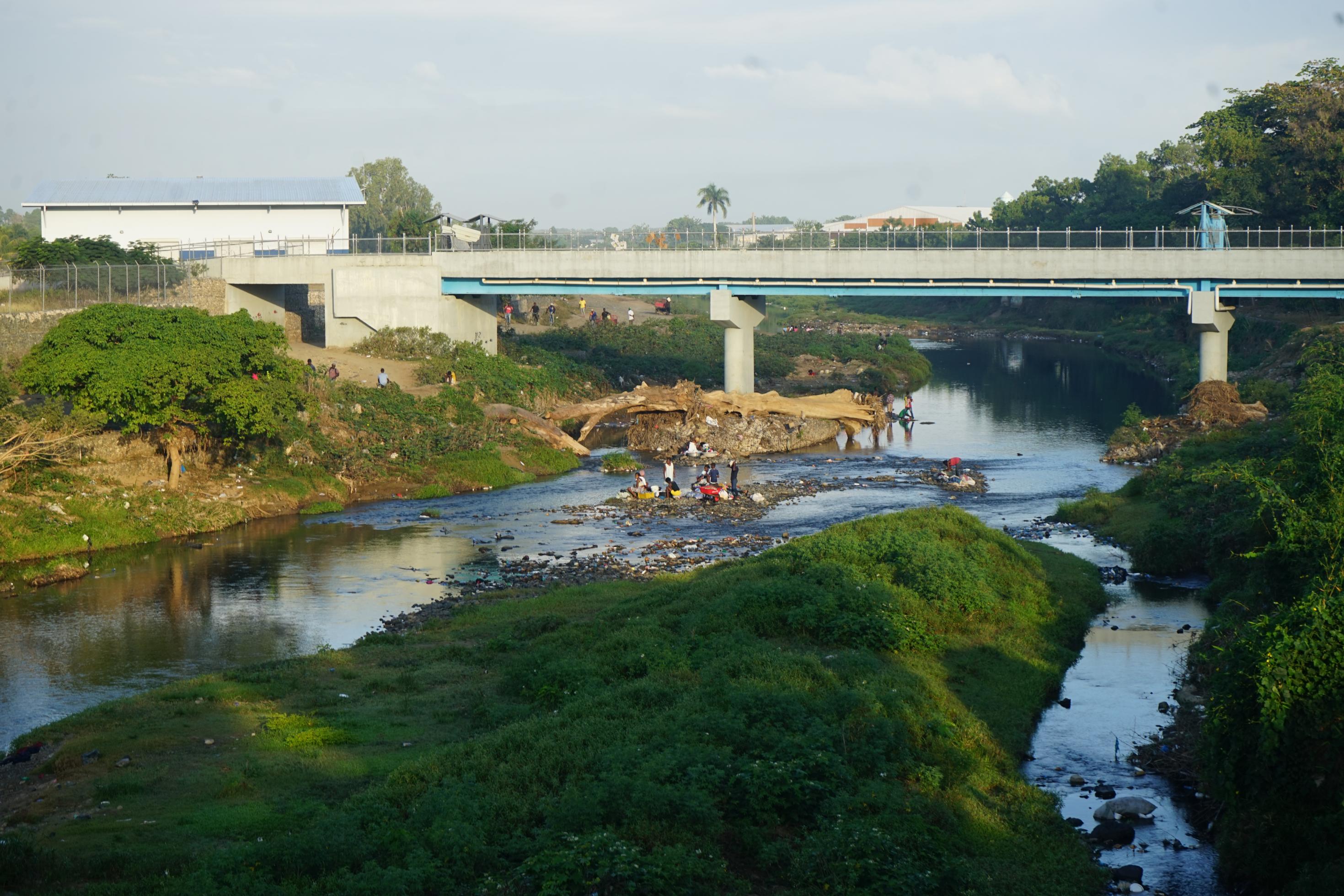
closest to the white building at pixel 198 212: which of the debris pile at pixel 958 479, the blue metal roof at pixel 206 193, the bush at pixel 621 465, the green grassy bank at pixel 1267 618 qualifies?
the blue metal roof at pixel 206 193

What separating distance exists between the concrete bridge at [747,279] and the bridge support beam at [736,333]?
0.08 metres

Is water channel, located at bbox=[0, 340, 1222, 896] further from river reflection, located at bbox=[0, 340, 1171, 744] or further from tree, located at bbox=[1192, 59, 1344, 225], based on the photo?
tree, located at bbox=[1192, 59, 1344, 225]

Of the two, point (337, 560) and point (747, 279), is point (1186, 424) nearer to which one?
point (747, 279)

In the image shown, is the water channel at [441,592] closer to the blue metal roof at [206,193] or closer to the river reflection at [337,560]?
the river reflection at [337,560]

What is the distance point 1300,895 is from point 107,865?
577 inches

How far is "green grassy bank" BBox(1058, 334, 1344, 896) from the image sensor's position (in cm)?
1633

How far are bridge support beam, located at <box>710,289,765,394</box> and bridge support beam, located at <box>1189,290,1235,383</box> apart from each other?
20402 millimetres

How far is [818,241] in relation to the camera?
6116 cm

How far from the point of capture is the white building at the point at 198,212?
73.0m

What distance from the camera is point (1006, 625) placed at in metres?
28.3

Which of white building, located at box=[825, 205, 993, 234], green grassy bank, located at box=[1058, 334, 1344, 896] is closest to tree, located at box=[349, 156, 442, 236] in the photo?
white building, located at box=[825, 205, 993, 234]

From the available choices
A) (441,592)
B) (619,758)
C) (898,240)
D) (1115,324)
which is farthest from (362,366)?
(1115,324)

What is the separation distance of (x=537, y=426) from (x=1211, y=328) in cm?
3162

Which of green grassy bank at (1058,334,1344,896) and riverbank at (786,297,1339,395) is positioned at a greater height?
riverbank at (786,297,1339,395)
